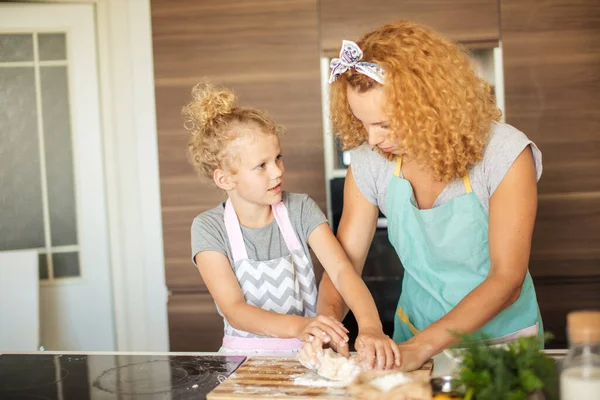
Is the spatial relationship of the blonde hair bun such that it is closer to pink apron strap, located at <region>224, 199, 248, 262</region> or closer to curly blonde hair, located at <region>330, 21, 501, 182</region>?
pink apron strap, located at <region>224, 199, 248, 262</region>

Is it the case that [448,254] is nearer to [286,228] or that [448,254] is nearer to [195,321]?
[286,228]

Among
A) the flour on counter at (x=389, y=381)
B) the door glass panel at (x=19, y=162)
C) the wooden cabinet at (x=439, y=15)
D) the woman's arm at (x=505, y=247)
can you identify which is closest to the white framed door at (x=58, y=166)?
the door glass panel at (x=19, y=162)

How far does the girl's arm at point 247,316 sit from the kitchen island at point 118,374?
0.09m

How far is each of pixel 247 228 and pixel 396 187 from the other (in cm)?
40

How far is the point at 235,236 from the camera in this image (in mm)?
1781

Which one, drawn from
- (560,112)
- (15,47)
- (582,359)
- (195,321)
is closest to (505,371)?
(582,359)

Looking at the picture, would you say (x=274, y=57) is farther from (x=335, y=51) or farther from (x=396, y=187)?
(x=396, y=187)

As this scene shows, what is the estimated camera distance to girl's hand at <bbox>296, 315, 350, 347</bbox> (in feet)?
4.69

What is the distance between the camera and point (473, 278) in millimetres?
1613

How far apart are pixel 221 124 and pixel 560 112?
1.66 metres

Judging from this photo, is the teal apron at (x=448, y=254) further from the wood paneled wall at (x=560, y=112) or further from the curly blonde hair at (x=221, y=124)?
the wood paneled wall at (x=560, y=112)

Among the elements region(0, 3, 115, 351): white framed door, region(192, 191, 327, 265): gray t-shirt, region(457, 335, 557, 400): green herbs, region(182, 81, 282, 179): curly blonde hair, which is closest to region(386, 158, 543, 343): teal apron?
region(192, 191, 327, 265): gray t-shirt

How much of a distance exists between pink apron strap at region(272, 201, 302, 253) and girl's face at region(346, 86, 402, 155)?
0.41 meters

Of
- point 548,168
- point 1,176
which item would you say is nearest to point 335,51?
point 548,168
